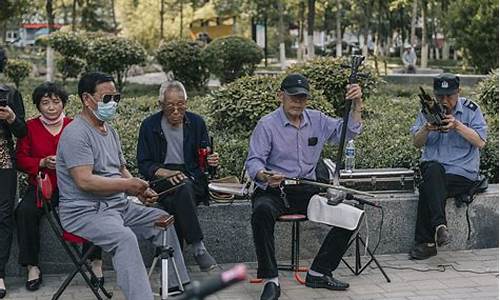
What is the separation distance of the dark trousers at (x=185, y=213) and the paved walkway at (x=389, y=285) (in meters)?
0.47

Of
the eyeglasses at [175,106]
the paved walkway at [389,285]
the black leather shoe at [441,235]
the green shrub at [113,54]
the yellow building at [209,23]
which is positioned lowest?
the paved walkway at [389,285]

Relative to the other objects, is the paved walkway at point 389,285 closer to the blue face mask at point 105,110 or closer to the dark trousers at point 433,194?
the dark trousers at point 433,194

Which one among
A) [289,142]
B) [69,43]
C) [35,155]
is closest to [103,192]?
[35,155]

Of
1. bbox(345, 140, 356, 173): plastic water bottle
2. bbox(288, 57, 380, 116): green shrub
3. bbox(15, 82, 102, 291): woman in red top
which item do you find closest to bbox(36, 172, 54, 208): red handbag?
bbox(15, 82, 102, 291): woman in red top

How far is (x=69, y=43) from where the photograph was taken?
1844cm

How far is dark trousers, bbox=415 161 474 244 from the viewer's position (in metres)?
6.33

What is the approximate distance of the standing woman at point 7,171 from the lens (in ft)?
18.2

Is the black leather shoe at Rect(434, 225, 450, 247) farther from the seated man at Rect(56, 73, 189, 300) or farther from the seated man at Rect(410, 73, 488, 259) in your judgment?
the seated man at Rect(56, 73, 189, 300)

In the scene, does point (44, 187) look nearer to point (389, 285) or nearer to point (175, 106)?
point (175, 106)

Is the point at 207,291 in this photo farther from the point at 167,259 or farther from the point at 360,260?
the point at 360,260

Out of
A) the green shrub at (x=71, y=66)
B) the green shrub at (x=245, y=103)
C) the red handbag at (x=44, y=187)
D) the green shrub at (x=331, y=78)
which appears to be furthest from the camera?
the green shrub at (x=71, y=66)

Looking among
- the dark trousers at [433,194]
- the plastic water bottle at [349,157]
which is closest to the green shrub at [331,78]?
the plastic water bottle at [349,157]

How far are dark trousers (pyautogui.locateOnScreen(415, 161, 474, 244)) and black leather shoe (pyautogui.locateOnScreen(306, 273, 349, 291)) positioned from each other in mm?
1025

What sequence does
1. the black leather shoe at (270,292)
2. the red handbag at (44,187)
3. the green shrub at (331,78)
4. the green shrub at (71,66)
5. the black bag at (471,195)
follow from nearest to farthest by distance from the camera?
the red handbag at (44,187) < the black leather shoe at (270,292) < the black bag at (471,195) < the green shrub at (331,78) < the green shrub at (71,66)
